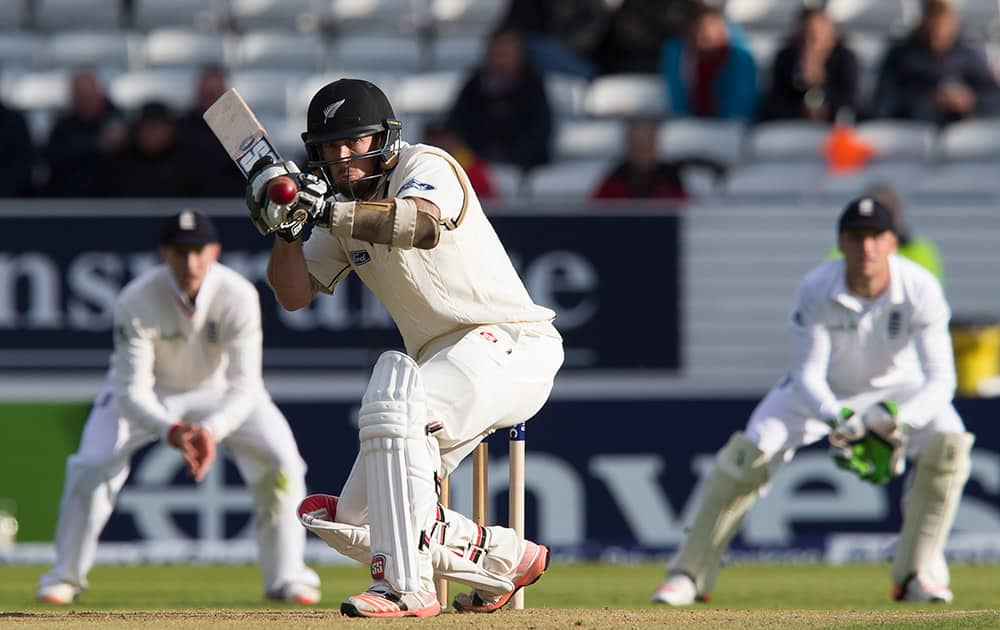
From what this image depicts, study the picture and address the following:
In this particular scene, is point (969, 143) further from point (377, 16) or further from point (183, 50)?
point (183, 50)

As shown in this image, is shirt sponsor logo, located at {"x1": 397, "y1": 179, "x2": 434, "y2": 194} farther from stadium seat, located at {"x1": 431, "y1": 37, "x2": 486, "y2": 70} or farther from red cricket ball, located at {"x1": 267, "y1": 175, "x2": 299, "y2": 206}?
stadium seat, located at {"x1": 431, "y1": 37, "x2": 486, "y2": 70}

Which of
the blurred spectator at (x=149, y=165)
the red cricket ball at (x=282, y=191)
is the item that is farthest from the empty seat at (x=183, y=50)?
the red cricket ball at (x=282, y=191)

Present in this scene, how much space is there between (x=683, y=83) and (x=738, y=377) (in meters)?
2.79

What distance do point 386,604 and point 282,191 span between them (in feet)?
4.51

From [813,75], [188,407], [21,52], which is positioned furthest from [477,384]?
[21,52]

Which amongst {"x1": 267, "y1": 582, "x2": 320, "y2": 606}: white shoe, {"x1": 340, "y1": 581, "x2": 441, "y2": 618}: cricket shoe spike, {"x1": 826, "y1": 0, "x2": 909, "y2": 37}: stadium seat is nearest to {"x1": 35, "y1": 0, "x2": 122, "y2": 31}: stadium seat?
{"x1": 826, "y1": 0, "x2": 909, "y2": 37}: stadium seat

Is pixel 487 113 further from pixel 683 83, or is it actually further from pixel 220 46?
pixel 220 46

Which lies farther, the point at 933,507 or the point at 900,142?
the point at 900,142

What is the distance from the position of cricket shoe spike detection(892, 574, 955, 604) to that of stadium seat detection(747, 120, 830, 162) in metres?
5.29

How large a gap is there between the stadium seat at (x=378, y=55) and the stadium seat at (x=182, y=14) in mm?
1206

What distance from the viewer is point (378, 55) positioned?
14.5 m

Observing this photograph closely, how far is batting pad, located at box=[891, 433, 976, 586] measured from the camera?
27.7 ft

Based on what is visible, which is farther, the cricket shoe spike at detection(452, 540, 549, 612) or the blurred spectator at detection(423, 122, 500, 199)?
the blurred spectator at detection(423, 122, 500, 199)

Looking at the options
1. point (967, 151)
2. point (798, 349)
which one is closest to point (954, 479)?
point (798, 349)
